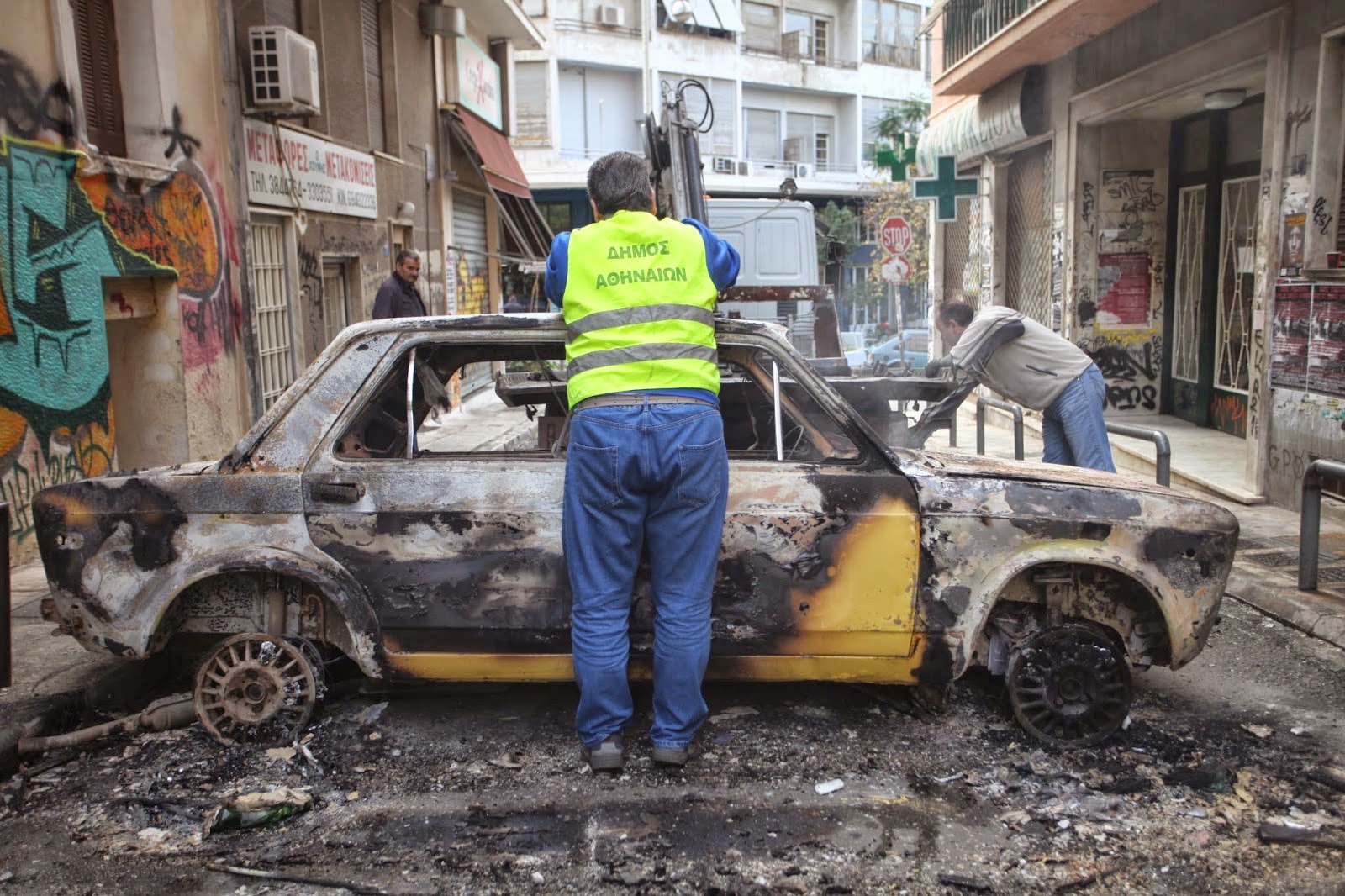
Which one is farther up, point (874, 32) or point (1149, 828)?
point (874, 32)

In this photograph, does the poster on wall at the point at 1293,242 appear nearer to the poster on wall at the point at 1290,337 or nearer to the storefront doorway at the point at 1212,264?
the poster on wall at the point at 1290,337

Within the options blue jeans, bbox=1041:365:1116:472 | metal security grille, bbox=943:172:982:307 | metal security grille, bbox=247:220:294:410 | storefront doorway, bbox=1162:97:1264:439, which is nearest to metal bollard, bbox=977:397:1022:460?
blue jeans, bbox=1041:365:1116:472

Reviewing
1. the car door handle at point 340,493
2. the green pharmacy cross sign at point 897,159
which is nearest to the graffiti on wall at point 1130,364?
the green pharmacy cross sign at point 897,159

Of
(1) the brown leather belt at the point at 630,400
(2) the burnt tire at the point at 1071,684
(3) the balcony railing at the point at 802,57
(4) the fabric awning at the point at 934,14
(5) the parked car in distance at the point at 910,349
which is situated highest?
(3) the balcony railing at the point at 802,57

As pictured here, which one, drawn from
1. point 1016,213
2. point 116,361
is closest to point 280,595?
point 116,361

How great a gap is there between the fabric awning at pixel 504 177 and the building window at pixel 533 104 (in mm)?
10112

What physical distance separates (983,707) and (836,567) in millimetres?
978

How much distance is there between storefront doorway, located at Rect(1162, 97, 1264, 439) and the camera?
10.6 metres

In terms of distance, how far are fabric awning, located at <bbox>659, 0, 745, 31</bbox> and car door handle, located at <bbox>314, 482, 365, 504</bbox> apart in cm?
3101

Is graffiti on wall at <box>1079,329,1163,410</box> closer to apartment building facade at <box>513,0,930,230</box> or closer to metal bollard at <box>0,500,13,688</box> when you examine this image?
metal bollard at <box>0,500,13,688</box>

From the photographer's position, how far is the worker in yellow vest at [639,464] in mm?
3623

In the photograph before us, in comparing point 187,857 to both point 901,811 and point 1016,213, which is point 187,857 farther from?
point 1016,213

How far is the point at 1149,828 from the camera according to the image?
3350 mm

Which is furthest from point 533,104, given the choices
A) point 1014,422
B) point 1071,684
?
point 1071,684
